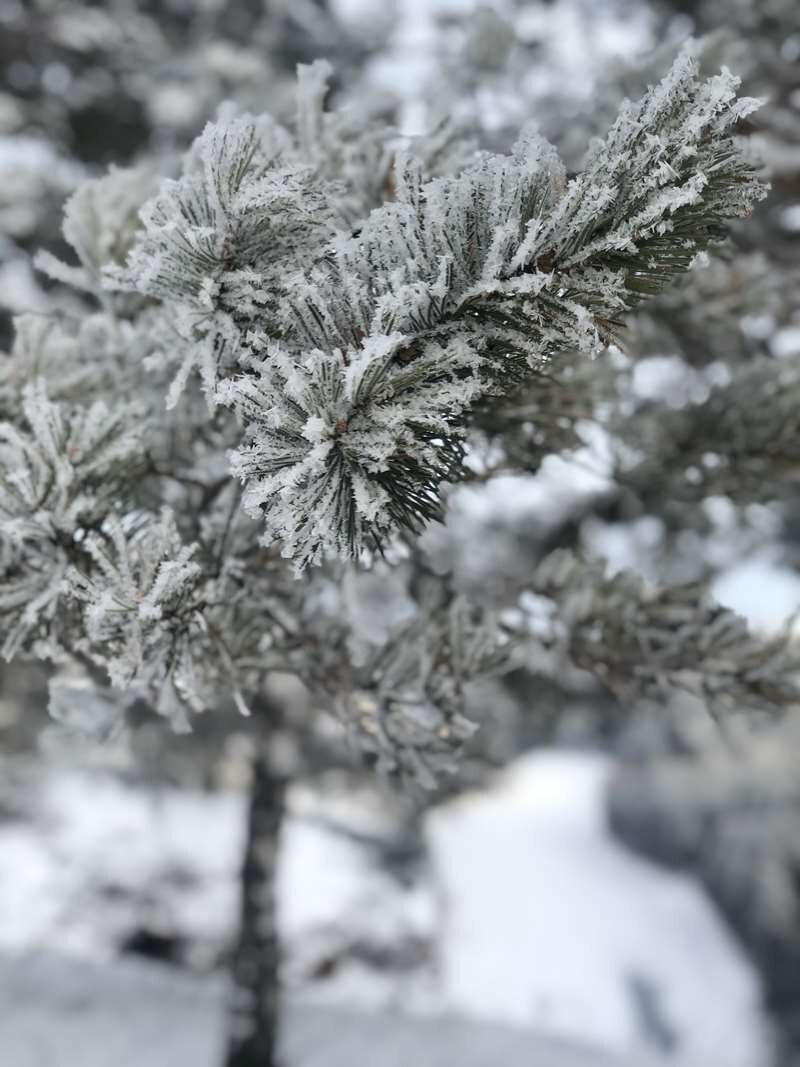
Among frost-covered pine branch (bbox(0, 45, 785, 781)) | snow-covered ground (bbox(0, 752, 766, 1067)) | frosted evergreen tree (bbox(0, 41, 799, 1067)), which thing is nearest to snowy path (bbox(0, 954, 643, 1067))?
snow-covered ground (bbox(0, 752, 766, 1067))

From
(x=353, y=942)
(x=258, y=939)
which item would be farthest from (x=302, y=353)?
(x=353, y=942)

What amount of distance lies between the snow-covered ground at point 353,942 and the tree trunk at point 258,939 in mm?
450

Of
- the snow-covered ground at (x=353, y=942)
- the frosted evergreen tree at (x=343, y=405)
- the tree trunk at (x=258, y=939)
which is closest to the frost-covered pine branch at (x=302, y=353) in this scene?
the frosted evergreen tree at (x=343, y=405)

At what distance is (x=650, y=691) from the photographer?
7.04 feet

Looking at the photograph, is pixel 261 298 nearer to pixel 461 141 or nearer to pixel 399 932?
pixel 461 141

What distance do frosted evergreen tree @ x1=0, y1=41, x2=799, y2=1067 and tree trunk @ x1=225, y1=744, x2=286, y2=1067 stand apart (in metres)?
2.26

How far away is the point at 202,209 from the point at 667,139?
60 centimetres

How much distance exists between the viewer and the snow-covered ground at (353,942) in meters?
4.46

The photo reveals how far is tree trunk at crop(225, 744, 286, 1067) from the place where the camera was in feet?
12.1

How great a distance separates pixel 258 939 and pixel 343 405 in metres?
3.58

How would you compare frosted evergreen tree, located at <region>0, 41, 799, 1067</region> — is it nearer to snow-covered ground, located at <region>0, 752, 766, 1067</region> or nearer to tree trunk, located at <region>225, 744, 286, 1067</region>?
tree trunk, located at <region>225, 744, 286, 1067</region>

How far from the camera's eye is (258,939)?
3807 millimetres

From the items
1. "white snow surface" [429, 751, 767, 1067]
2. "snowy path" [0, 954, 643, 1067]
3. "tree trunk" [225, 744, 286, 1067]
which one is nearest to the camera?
"tree trunk" [225, 744, 286, 1067]

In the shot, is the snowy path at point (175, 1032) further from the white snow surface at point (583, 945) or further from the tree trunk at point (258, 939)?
the white snow surface at point (583, 945)
